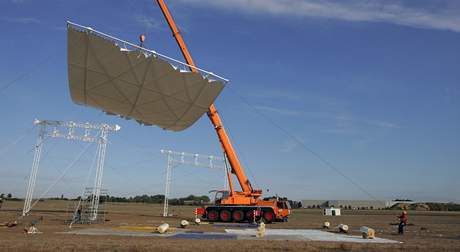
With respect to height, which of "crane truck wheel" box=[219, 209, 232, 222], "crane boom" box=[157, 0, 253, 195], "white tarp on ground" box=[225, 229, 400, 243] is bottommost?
A: "white tarp on ground" box=[225, 229, 400, 243]

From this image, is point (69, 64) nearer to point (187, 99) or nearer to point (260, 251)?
point (187, 99)

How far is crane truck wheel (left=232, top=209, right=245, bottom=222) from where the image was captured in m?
35.3

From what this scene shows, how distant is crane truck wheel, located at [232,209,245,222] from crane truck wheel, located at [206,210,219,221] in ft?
4.83

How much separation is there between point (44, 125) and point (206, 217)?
1529 cm

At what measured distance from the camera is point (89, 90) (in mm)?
26938

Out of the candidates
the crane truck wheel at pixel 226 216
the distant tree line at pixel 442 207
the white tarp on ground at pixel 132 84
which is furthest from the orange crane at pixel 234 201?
the distant tree line at pixel 442 207

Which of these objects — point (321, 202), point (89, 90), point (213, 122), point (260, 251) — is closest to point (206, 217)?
point (213, 122)

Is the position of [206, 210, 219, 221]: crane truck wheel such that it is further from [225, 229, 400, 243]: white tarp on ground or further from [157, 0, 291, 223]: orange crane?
[225, 229, 400, 243]: white tarp on ground

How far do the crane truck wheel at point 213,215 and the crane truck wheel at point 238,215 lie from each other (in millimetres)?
1473

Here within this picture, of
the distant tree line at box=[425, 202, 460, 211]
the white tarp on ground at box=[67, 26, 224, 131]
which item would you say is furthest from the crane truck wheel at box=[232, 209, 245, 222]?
the distant tree line at box=[425, 202, 460, 211]

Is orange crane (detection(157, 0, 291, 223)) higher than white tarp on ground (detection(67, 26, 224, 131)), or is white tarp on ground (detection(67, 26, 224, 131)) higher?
white tarp on ground (detection(67, 26, 224, 131))

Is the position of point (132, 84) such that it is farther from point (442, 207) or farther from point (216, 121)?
point (442, 207)

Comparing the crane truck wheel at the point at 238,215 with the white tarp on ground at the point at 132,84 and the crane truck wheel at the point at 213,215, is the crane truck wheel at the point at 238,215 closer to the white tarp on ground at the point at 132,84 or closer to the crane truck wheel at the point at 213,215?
the crane truck wheel at the point at 213,215

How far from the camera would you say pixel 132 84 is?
26.3 metres
